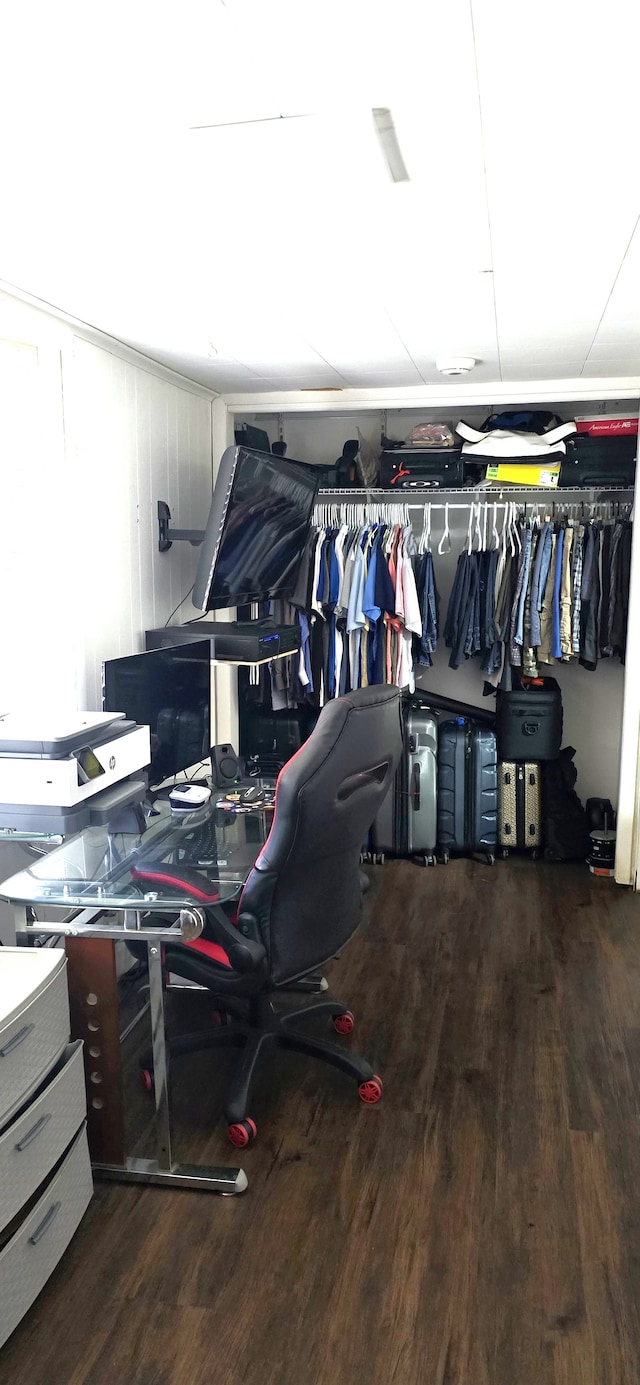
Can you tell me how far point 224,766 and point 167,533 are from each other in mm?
967

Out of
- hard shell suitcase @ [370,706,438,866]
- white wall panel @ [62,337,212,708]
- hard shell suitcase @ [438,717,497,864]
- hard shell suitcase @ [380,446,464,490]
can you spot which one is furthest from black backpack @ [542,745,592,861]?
white wall panel @ [62,337,212,708]

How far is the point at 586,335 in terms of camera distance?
127 inches

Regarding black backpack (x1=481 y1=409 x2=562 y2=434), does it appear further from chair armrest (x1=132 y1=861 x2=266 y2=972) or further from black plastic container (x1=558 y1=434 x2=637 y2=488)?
chair armrest (x1=132 y1=861 x2=266 y2=972)

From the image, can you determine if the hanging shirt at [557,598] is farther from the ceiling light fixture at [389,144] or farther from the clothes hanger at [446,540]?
the ceiling light fixture at [389,144]

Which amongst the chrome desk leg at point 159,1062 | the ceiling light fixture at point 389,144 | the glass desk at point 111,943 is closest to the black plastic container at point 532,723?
the glass desk at point 111,943

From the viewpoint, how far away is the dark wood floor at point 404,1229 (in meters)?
1.84

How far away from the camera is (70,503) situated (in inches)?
119

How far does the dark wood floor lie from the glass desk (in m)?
0.08

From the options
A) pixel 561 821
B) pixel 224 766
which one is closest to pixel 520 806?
pixel 561 821

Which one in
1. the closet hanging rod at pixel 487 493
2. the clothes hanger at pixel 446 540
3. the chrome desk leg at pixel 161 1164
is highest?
the closet hanging rod at pixel 487 493

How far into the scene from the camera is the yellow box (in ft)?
14.8

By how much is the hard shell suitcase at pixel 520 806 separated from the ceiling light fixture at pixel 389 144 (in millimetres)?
3329

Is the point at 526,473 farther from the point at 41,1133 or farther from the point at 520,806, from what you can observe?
the point at 41,1133

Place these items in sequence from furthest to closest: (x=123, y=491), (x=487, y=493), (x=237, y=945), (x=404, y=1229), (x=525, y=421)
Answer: (x=487, y=493) < (x=525, y=421) < (x=123, y=491) < (x=237, y=945) < (x=404, y=1229)
